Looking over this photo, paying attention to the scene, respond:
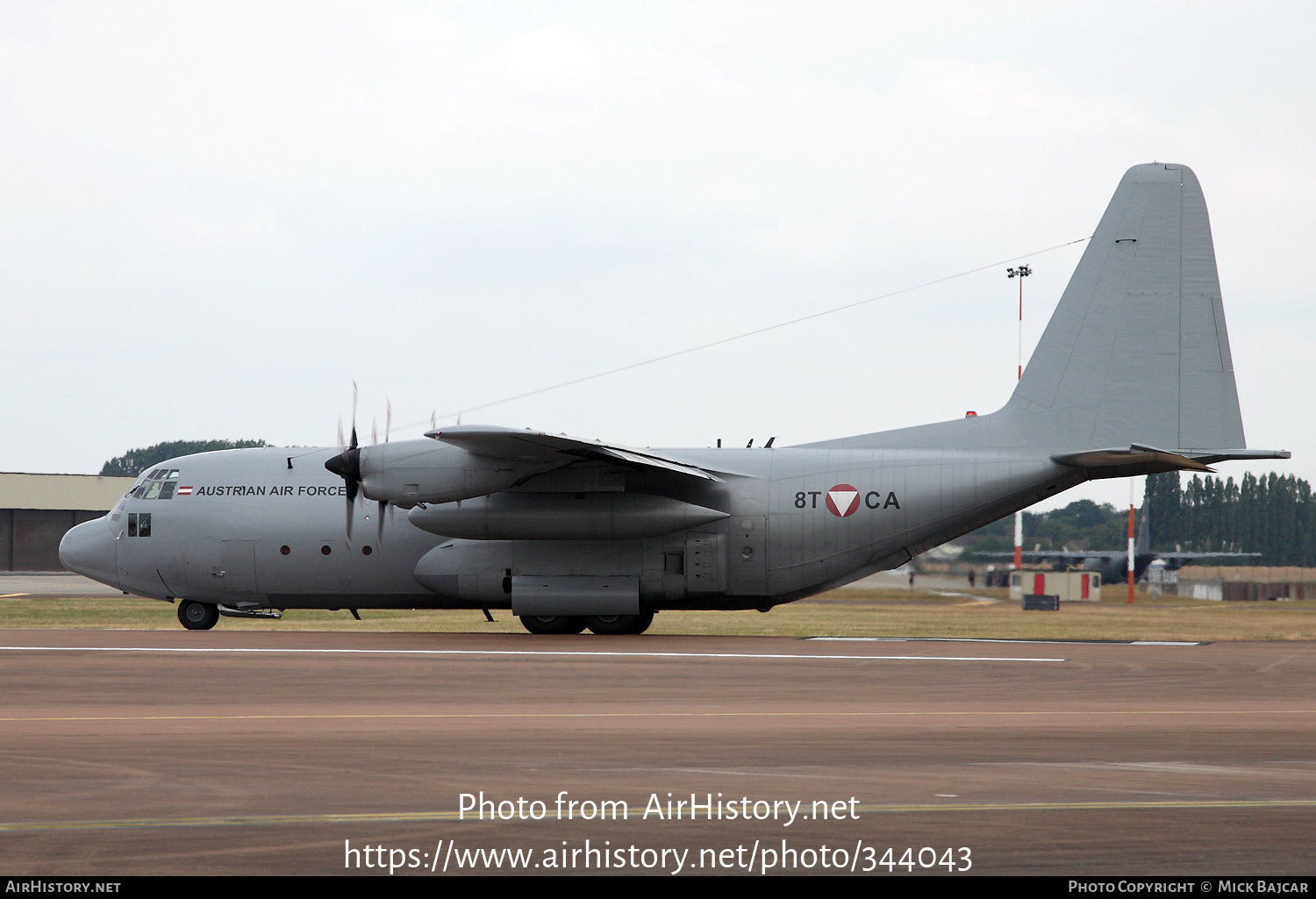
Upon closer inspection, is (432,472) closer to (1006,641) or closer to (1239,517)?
(1006,641)

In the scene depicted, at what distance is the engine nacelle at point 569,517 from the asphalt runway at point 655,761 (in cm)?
526

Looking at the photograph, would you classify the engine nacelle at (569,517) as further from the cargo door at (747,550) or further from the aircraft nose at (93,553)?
the aircraft nose at (93,553)

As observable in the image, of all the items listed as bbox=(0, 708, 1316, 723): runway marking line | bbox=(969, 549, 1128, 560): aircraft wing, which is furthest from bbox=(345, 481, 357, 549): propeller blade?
bbox=(969, 549, 1128, 560): aircraft wing

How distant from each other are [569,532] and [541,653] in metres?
4.16

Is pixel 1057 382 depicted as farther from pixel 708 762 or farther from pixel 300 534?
pixel 708 762

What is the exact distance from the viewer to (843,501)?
23.6 m

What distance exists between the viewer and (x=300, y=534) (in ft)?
82.7

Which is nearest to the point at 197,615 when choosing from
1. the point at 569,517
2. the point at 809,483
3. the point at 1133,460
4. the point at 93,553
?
the point at 93,553

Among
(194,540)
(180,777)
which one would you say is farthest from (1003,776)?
(194,540)

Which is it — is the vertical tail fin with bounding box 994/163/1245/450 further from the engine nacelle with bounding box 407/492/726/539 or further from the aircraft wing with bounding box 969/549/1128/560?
the aircraft wing with bounding box 969/549/1128/560

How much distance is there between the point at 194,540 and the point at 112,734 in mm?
15936

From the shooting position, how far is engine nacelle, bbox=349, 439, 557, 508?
2214 centimetres

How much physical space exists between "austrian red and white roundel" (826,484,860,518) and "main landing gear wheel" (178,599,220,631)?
1321 cm

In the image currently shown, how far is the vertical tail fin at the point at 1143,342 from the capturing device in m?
23.2
